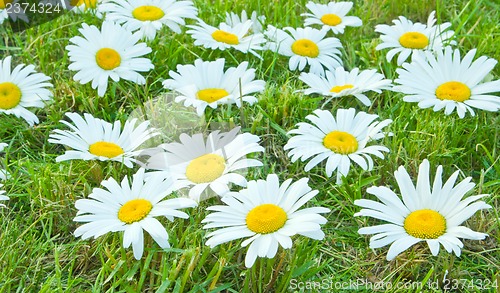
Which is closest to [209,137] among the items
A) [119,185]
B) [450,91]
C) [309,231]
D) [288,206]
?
[119,185]

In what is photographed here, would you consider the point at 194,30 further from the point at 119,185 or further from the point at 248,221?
the point at 248,221

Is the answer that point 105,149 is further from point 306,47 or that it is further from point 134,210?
point 306,47

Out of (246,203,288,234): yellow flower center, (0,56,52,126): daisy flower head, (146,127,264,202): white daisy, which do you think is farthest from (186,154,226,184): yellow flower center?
(0,56,52,126): daisy flower head

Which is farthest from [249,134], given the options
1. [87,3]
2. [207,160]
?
[87,3]

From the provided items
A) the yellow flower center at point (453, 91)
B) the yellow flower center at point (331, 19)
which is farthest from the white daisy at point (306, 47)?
the yellow flower center at point (453, 91)

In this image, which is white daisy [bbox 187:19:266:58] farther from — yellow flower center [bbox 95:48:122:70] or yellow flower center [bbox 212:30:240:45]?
yellow flower center [bbox 95:48:122:70]
